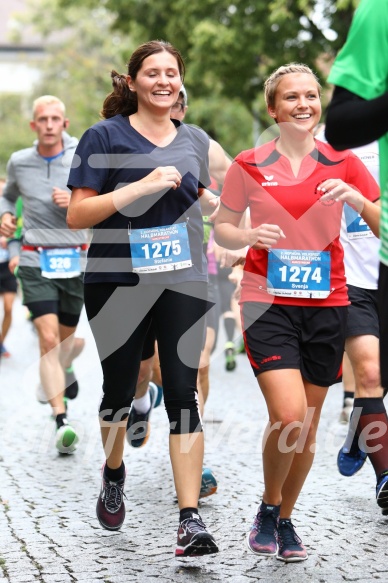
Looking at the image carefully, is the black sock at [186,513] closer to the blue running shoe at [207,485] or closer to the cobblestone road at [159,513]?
the cobblestone road at [159,513]

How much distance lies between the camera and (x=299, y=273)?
4648 mm

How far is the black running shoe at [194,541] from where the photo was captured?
4371mm

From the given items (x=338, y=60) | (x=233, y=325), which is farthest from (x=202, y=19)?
(x=338, y=60)

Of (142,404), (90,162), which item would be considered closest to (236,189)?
(90,162)

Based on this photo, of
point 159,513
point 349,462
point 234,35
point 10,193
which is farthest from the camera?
point 234,35

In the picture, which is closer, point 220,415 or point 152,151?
point 152,151

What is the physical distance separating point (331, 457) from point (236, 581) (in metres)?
2.95

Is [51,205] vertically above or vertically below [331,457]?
above

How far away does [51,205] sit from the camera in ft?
26.5

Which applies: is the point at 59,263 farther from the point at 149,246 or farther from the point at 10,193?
the point at 149,246

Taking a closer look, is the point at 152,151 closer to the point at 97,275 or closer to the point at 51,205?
the point at 97,275

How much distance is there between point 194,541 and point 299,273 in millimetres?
1113

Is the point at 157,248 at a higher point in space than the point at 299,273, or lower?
higher

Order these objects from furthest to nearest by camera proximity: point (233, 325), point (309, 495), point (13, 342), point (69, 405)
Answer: point (13, 342) < point (233, 325) < point (69, 405) < point (309, 495)
